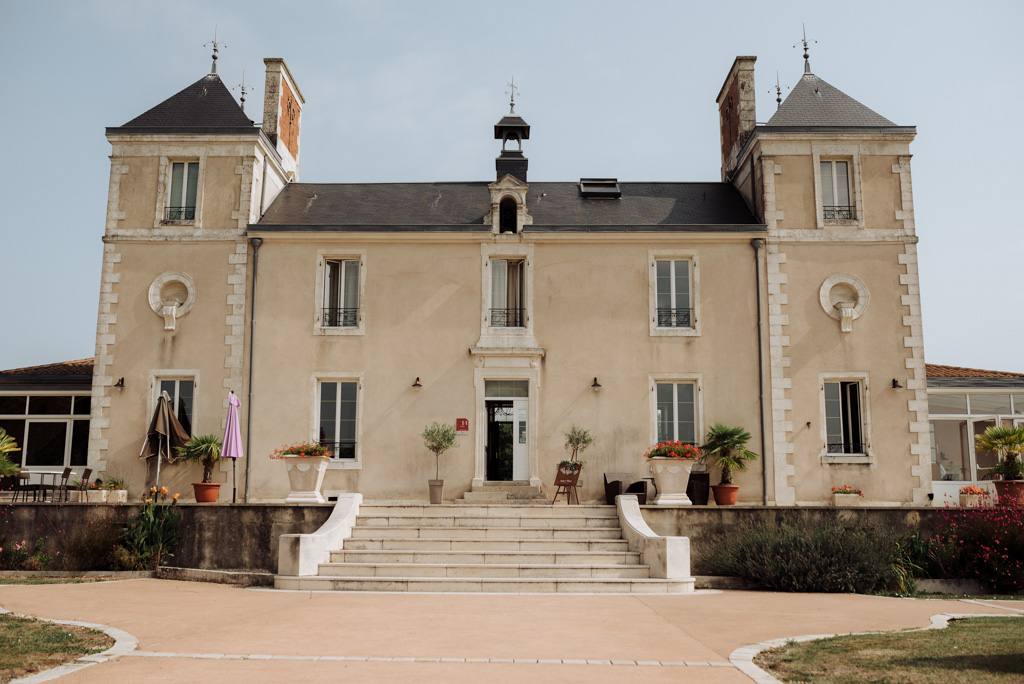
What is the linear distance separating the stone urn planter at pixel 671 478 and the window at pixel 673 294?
3.50 m

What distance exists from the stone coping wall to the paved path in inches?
66.4

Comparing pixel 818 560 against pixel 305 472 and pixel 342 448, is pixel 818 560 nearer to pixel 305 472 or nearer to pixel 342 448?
pixel 305 472

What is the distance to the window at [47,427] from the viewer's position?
1700 centimetres

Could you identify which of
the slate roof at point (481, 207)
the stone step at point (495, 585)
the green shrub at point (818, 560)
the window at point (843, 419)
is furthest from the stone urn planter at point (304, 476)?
the window at point (843, 419)

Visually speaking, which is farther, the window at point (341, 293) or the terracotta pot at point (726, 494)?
the window at point (341, 293)

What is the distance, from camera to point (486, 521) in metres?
13.6

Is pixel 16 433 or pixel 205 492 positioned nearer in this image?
pixel 205 492

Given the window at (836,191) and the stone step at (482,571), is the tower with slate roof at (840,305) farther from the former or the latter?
the stone step at (482,571)

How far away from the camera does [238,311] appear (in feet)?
53.8

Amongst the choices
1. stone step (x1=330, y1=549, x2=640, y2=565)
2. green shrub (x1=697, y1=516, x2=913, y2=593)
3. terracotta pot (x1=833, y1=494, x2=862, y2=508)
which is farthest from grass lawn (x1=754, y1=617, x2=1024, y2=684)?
terracotta pot (x1=833, y1=494, x2=862, y2=508)

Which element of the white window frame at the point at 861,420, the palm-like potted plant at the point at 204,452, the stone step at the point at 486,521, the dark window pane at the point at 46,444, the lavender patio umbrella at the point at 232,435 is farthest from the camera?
the dark window pane at the point at 46,444

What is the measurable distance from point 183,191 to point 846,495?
13542 mm

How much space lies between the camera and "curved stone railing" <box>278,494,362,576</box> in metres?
11.4

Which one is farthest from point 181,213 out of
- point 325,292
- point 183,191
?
point 325,292
